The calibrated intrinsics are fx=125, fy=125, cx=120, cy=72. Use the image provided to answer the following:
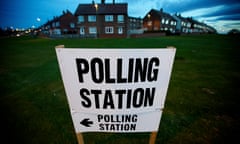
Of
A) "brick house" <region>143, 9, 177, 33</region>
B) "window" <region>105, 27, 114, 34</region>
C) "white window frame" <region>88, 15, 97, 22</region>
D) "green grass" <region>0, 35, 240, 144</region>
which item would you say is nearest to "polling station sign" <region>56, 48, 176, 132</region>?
"green grass" <region>0, 35, 240, 144</region>

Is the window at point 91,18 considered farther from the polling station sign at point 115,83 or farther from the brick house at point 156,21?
the polling station sign at point 115,83

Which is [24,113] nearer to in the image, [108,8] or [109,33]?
[109,33]

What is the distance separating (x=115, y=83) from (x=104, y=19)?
28.3m

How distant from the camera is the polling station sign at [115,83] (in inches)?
34.5

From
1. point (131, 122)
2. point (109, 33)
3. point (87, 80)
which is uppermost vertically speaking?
point (109, 33)

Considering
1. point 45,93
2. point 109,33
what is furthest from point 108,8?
point 45,93

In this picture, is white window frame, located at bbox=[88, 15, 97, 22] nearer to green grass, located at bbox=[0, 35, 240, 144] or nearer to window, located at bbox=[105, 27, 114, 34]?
window, located at bbox=[105, 27, 114, 34]

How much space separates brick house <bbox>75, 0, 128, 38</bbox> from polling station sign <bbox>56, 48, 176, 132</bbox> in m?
26.4

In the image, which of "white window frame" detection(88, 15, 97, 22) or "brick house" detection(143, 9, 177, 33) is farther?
"brick house" detection(143, 9, 177, 33)

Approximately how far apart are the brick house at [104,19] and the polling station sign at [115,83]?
26.4 meters

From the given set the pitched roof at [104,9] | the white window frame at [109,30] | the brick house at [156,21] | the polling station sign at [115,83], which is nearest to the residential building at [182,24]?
the brick house at [156,21]

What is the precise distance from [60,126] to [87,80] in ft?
5.47

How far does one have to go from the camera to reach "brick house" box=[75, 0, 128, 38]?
26203 millimetres

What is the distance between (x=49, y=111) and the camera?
2537 millimetres
